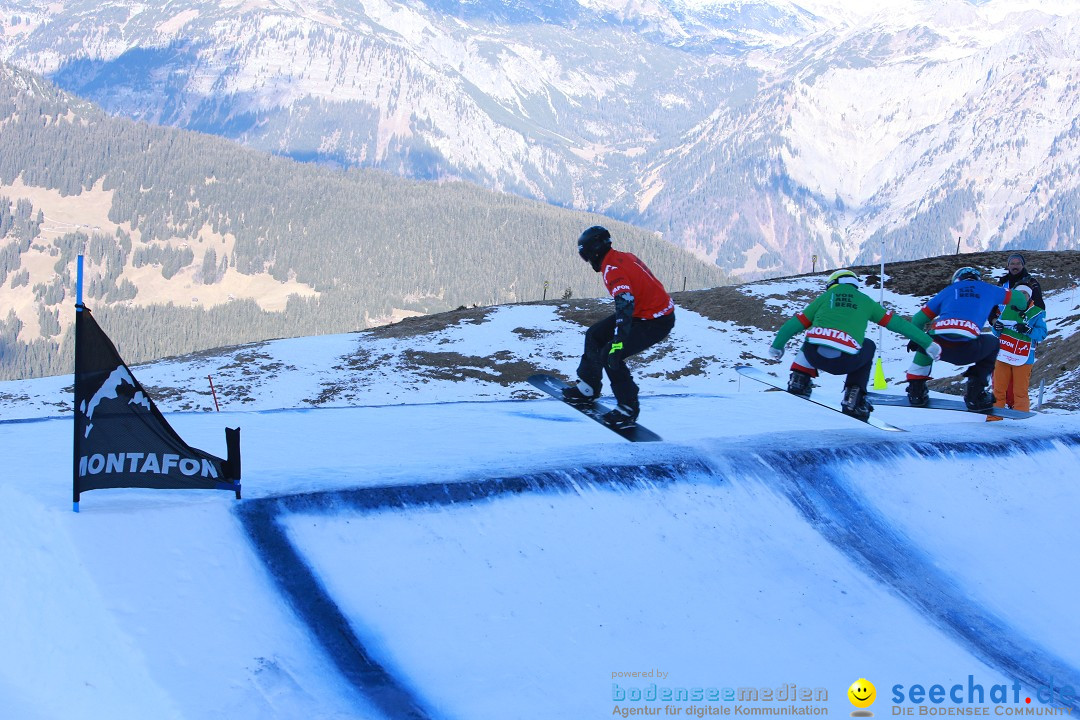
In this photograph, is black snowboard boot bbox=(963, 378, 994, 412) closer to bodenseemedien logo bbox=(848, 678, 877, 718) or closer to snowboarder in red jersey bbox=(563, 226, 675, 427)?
snowboarder in red jersey bbox=(563, 226, 675, 427)

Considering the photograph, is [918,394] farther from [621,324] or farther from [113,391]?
[113,391]

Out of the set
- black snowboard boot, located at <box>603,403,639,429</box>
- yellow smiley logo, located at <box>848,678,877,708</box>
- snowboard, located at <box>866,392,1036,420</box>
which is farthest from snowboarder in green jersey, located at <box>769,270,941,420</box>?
yellow smiley logo, located at <box>848,678,877,708</box>

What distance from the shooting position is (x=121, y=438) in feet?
21.9

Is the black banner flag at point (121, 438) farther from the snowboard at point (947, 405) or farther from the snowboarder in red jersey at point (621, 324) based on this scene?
the snowboard at point (947, 405)

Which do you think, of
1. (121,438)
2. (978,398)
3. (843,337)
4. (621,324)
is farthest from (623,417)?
(121,438)

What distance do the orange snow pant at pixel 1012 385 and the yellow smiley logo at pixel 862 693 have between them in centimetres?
822

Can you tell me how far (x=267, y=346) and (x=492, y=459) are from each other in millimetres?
39910

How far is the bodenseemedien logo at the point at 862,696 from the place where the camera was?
19.2 ft

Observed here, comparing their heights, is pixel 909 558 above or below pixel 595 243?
below

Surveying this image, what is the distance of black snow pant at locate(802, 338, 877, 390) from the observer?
1088 centimetres

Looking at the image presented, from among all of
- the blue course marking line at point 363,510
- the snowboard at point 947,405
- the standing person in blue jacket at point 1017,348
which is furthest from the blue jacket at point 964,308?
the blue course marking line at point 363,510

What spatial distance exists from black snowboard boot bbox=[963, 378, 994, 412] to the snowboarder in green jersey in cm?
117

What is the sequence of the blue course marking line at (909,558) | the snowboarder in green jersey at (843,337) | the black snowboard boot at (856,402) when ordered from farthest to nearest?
the black snowboard boot at (856,402), the snowboarder in green jersey at (843,337), the blue course marking line at (909,558)

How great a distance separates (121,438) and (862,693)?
5.22 meters
